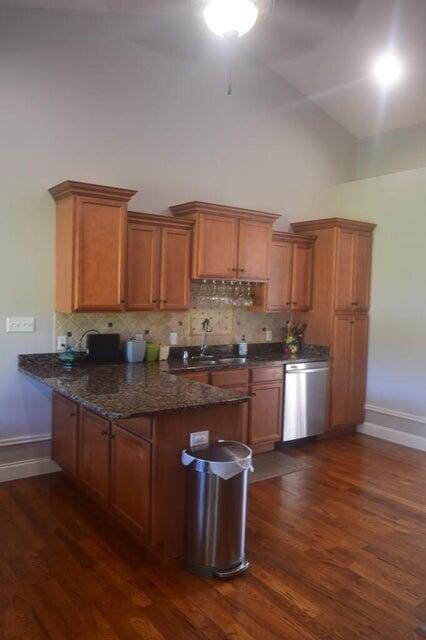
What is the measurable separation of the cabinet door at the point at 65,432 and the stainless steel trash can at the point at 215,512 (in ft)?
3.92

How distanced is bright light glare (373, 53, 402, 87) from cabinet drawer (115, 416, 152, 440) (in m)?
4.01

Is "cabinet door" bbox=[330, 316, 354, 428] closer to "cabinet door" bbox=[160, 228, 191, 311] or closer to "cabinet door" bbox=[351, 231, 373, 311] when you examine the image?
"cabinet door" bbox=[351, 231, 373, 311]

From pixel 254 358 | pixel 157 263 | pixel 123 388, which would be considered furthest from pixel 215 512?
pixel 254 358

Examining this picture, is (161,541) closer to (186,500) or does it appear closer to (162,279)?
(186,500)

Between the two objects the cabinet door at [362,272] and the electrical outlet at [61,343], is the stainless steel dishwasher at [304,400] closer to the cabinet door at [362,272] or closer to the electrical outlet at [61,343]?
the cabinet door at [362,272]

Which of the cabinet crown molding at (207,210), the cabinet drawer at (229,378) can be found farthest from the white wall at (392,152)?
the cabinet drawer at (229,378)

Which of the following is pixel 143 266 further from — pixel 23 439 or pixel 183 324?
pixel 23 439

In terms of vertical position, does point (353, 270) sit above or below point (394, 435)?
above

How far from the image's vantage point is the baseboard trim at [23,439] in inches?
149

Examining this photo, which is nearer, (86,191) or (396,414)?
(86,191)

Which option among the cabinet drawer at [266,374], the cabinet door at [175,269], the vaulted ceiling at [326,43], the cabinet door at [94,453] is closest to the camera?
the cabinet door at [94,453]

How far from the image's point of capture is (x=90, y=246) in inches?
144

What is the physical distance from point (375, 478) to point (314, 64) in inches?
157

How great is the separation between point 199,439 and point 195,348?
2041 millimetres
